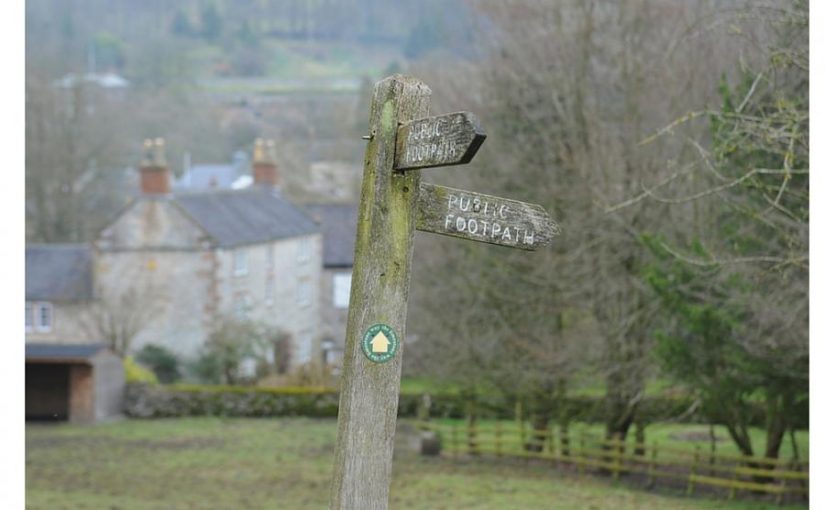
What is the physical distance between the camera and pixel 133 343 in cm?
4338

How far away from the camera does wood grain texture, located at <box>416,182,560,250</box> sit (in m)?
5.11

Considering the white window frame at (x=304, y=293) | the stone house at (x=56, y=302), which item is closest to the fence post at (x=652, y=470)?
the stone house at (x=56, y=302)

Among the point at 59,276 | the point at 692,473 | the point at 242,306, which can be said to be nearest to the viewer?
the point at 692,473

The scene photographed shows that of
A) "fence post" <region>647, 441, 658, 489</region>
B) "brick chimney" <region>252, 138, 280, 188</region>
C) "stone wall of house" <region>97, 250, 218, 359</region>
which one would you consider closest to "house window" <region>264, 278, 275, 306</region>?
"stone wall of house" <region>97, 250, 218, 359</region>

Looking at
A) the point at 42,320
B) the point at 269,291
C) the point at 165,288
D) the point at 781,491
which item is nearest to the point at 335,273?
the point at 269,291

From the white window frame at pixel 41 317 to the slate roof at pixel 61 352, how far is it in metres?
6.19

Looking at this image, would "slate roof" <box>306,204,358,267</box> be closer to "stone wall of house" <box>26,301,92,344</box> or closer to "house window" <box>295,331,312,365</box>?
"house window" <box>295,331,312,365</box>

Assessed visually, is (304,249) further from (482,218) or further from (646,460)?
(482,218)

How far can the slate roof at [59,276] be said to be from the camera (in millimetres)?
42375

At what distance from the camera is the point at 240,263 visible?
44312 mm

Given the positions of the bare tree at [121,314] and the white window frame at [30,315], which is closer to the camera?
the bare tree at [121,314]

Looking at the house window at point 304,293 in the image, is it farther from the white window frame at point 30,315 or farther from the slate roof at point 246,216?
the white window frame at point 30,315

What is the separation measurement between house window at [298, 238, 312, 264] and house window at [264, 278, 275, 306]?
3.11 meters

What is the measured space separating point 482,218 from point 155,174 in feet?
125
